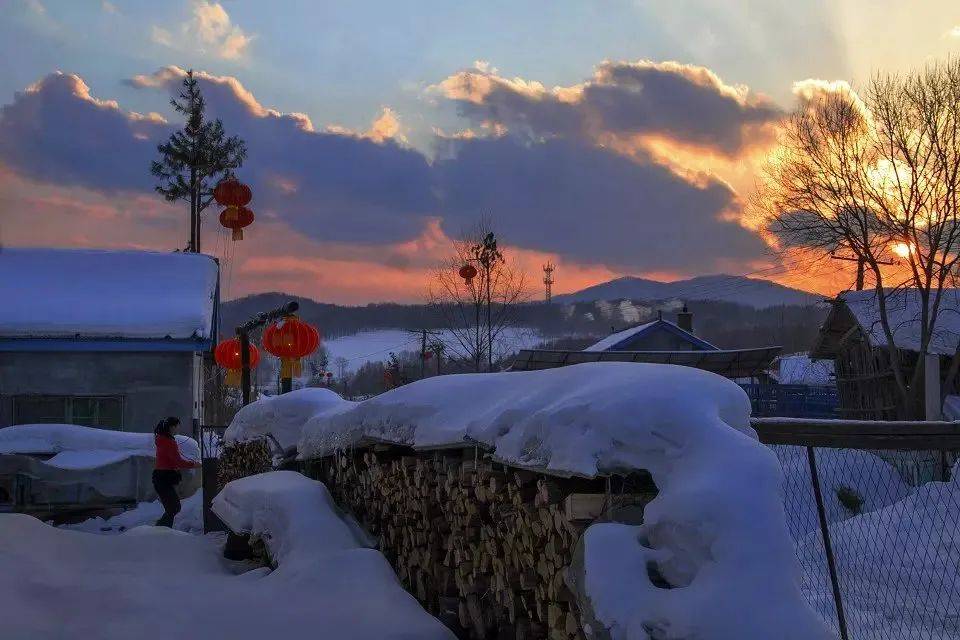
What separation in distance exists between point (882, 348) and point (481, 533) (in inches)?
836

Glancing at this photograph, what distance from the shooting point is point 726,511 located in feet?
9.58

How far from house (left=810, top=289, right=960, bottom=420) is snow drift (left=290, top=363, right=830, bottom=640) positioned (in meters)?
18.8

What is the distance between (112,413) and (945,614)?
17.9m

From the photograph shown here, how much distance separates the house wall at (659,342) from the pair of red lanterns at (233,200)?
2141 centimetres

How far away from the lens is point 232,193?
48.9 feet

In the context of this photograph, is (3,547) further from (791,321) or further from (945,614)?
(791,321)

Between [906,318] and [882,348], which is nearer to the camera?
[906,318]

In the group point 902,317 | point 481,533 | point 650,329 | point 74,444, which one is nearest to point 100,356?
point 74,444

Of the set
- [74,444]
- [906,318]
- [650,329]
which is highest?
[906,318]

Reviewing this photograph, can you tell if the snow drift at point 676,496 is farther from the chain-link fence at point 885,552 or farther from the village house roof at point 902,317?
the village house roof at point 902,317

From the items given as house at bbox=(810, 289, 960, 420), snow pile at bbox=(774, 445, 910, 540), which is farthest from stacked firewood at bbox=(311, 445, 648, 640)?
house at bbox=(810, 289, 960, 420)

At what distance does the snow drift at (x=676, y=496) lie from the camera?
Answer: 2730 millimetres

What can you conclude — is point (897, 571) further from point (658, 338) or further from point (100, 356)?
point (658, 338)

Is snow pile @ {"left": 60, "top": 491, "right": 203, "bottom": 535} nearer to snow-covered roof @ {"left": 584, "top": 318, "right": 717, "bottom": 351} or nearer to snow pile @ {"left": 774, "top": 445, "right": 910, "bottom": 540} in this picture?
snow pile @ {"left": 774, "top": 445, "right": 910, "bottom": 540}
